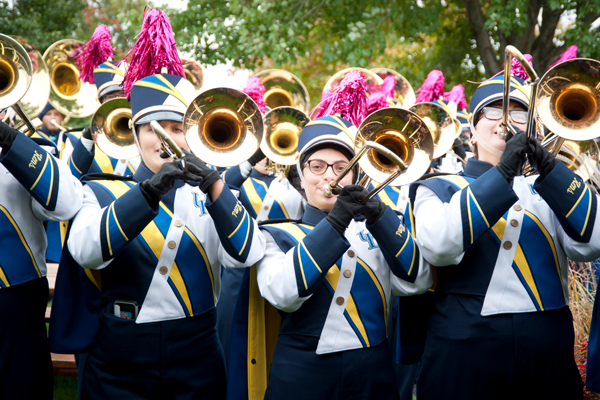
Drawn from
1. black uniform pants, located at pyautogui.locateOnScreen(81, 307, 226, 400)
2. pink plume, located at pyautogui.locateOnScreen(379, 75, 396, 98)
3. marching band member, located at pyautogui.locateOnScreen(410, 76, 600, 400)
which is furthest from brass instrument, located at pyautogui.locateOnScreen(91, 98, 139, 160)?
pink plume, located at pyautogui.locateOnScreen(379, 75, 396, 98)

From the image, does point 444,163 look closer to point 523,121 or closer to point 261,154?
point 261,154

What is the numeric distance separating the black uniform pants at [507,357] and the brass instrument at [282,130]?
236 cm

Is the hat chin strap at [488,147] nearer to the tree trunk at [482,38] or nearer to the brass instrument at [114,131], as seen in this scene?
the brass instrument at [114,131]

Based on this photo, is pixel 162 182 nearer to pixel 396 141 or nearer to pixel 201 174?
pixel 201 174

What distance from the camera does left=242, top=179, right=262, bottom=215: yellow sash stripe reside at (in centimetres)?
536

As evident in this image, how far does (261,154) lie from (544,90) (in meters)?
2.73

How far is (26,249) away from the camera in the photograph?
9.81 ft

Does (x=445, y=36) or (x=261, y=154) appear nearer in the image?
(x=261, y=154)

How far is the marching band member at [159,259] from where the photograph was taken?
8.80ft

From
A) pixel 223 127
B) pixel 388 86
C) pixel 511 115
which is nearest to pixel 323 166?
pixel 223 127

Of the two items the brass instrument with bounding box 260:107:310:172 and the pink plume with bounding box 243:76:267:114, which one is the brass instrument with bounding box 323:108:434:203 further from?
the pink plume with bounding box 243:76:267:114

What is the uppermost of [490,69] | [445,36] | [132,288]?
[445,36]

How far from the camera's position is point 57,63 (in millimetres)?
6160

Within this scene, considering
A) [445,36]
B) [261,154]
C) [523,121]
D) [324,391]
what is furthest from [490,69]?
[324,391]
